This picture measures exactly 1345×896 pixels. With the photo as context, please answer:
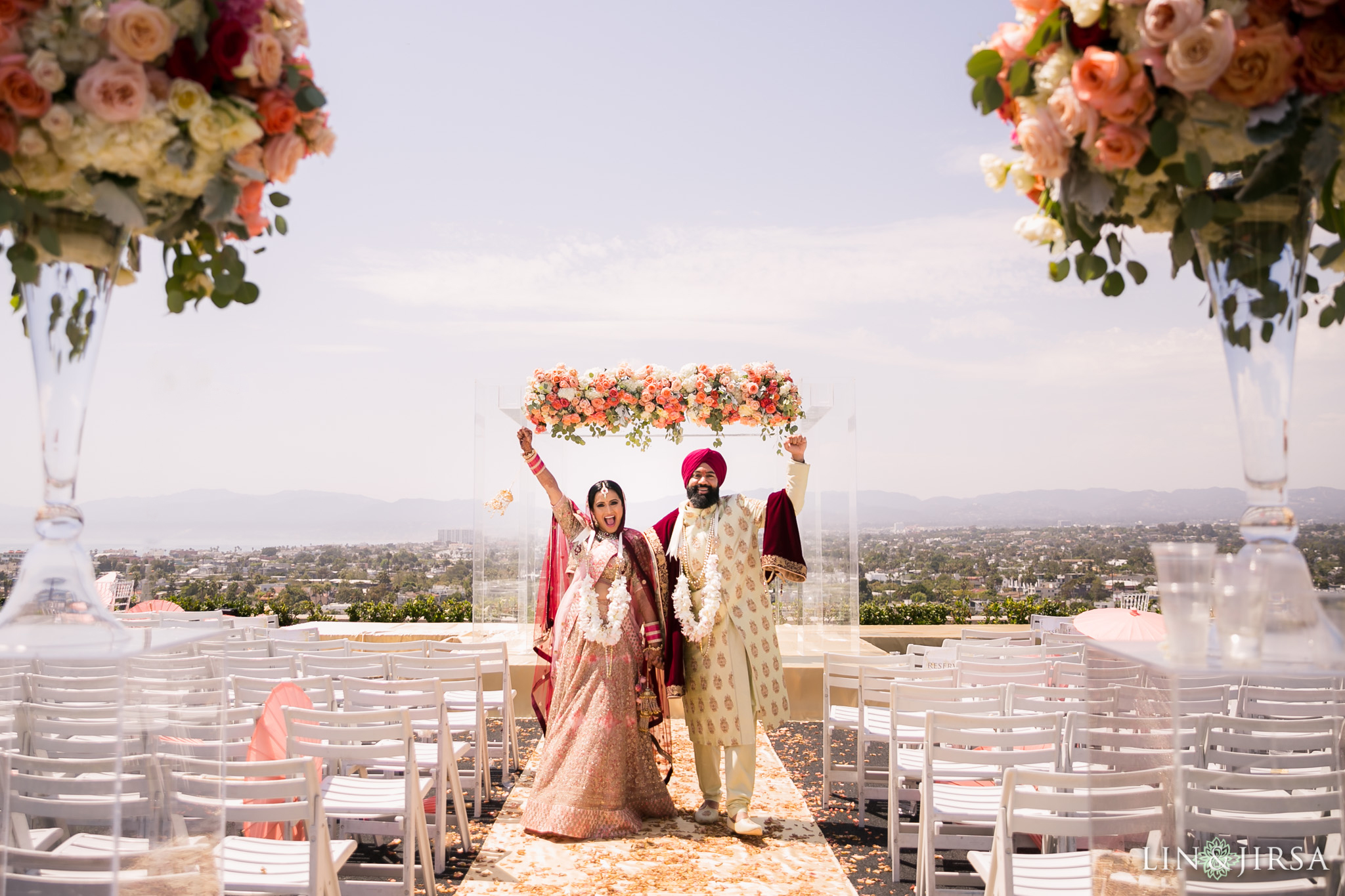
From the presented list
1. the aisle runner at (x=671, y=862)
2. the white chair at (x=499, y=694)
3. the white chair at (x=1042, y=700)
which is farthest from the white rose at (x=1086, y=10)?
the white chair at (x=499, y=694)

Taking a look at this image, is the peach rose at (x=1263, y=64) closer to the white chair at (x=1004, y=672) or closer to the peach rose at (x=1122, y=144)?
the peach rose at (x=1122, y=144)

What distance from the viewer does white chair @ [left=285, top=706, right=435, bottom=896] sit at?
358 centimetres

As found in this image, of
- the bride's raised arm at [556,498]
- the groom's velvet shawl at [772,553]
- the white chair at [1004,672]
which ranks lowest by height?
the white chair at [1004,672]

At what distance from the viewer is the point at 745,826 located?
4.68 m

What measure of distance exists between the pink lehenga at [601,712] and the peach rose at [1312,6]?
4.01m

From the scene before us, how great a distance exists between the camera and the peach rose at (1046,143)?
138 centimetres

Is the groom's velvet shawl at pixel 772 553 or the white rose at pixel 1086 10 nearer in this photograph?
the white rose at pixel 1086 10

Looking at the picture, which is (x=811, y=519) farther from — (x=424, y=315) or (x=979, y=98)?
(x=424, y=315)

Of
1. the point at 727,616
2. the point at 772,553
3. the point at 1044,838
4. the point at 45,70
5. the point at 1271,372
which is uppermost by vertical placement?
the point at 45,70

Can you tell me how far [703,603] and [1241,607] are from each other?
12.1ft

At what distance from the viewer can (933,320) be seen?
2016cm

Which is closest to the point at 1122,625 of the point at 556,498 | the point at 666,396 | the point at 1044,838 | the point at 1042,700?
the point at 1042,700

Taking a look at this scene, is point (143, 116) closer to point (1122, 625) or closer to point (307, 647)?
point (307, 647)

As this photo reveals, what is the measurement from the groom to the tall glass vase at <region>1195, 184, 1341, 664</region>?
3.62 metres
